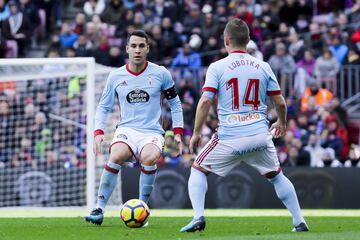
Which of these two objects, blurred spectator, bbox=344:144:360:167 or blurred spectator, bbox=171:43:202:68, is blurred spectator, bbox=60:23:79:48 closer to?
blurred spectator, bbox=171:43:202:68

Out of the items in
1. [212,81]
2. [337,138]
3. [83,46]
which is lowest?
[337,138]

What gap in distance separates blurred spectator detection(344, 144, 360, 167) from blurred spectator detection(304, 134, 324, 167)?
1.79 ft

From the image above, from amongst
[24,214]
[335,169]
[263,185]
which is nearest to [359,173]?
[335,169]

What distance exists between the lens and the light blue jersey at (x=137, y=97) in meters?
13.4

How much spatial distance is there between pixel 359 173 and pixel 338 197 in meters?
0.58

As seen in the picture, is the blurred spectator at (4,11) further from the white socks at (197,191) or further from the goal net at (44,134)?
the white socks at (197,191)

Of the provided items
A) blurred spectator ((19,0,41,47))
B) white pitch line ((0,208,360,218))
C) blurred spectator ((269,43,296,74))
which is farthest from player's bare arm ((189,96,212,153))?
blurred spectator ((19,0,41,47))

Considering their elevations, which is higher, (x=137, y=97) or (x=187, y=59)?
(x=187, y=59)

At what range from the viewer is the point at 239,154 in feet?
39.0

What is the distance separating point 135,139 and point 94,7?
622 inches

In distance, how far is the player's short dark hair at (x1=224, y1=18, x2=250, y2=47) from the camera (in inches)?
461

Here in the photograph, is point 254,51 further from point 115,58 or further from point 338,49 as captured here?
point 115,58

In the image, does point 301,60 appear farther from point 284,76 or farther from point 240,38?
point 240,38

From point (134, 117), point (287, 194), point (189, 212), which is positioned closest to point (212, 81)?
point (287, 194)
